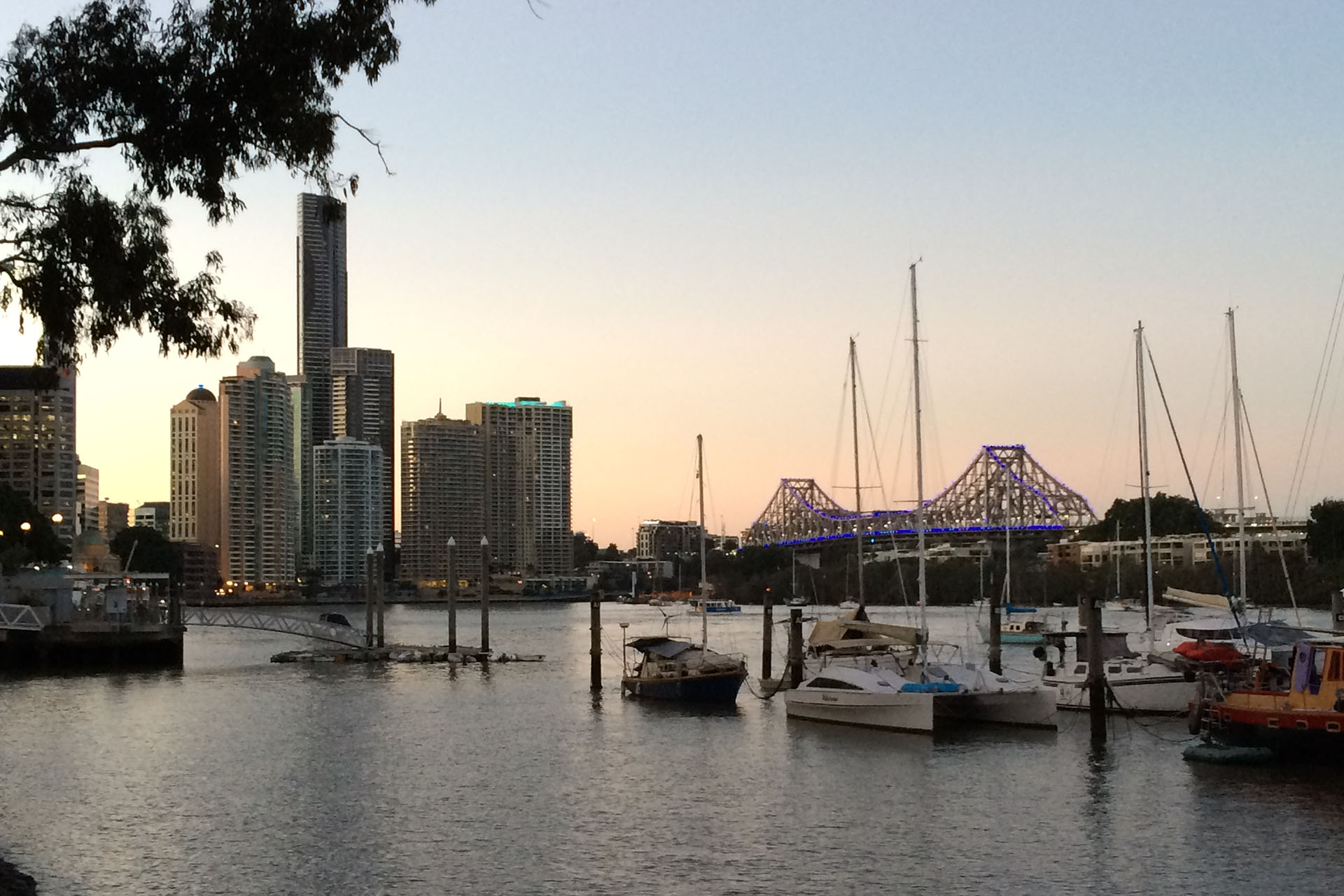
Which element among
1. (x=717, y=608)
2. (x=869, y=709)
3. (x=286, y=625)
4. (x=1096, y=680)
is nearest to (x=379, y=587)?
(x=286, y=625)

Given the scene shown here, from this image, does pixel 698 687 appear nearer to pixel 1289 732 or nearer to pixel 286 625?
pixel 1289 732

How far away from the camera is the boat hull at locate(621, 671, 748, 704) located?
5319 centimetres

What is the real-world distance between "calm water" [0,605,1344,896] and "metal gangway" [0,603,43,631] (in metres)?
22.5

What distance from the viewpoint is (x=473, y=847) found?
28.5m

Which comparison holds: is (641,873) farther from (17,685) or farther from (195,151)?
(17,685)

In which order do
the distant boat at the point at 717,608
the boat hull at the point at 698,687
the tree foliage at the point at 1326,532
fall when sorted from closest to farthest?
the boat hull at the point at 698,687 < the tree foliage at the point at 1326,532 < the distant boat at the point at 717,608

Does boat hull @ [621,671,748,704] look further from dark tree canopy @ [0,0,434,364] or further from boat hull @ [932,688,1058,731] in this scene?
dark tree canopy @ [0,0,434,364]

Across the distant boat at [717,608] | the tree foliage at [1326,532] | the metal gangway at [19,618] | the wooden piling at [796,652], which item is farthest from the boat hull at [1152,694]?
the distant boat at [717,608]

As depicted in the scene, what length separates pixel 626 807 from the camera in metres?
33.1

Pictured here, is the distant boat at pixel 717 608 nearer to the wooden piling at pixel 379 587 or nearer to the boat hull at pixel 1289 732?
the wooden piling at pixel 379 587

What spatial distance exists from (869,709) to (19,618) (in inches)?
1914

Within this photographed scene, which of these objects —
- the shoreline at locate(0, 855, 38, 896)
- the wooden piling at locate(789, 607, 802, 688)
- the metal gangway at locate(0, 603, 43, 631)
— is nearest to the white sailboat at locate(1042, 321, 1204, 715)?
the wooden piling at locate(789, 607, 802, 688)

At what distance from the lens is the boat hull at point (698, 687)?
53.2 m

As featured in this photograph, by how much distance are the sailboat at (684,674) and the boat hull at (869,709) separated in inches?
253
